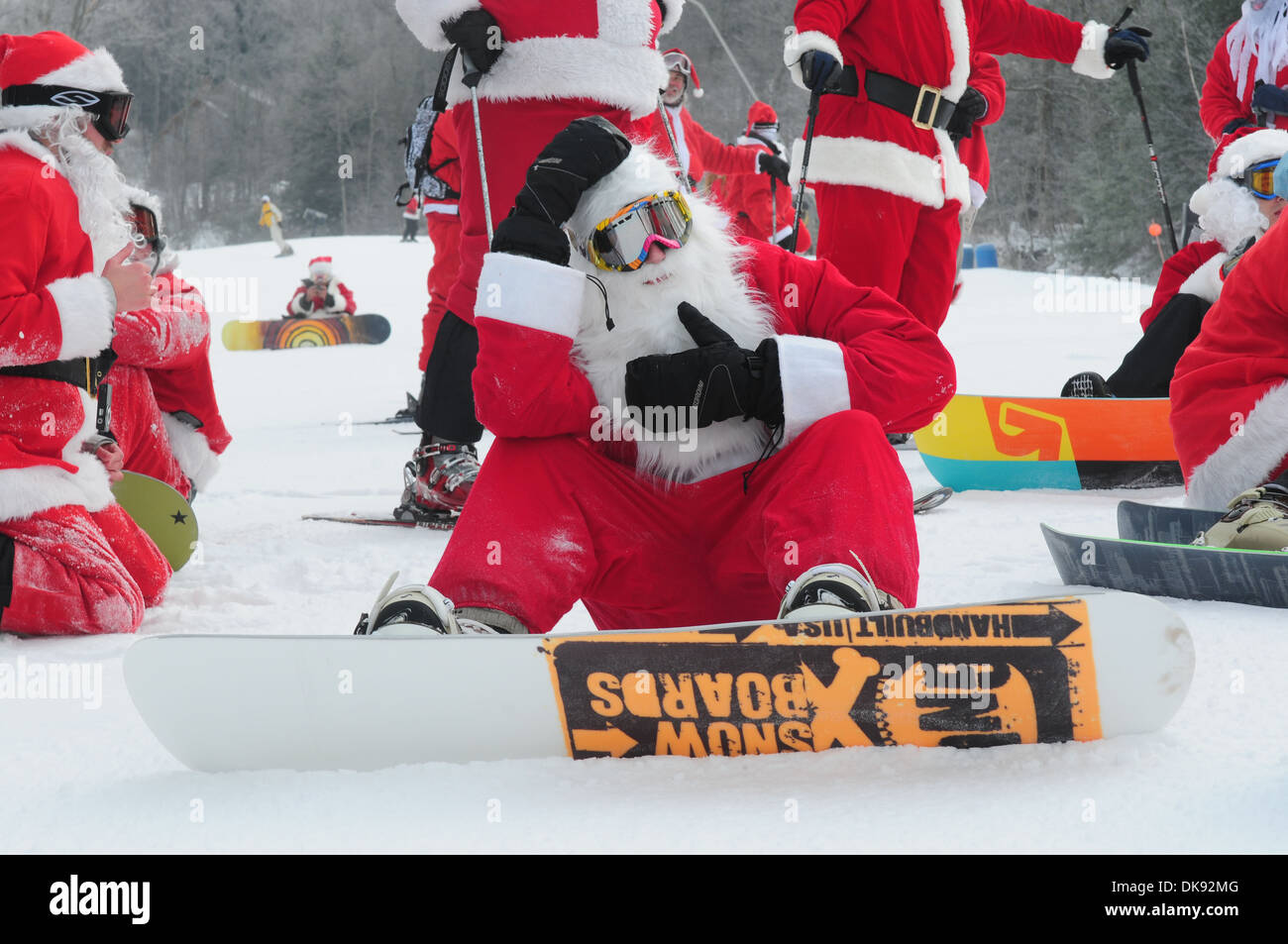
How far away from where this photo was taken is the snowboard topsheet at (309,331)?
11703 millimetres

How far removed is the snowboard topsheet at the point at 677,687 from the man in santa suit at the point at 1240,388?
1.34 m

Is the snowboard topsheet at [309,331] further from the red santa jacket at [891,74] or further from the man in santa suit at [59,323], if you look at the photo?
the man in santa suit at [59,323]

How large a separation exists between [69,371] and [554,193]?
1330mm

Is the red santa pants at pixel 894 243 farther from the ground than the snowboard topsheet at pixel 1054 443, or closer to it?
farther from the ground

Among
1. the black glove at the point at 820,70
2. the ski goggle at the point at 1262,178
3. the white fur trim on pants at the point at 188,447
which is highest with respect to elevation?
the black glove at the point at 820,70

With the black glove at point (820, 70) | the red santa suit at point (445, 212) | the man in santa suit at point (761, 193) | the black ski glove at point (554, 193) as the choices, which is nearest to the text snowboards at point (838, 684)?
the black ski glove at point (554, 193)

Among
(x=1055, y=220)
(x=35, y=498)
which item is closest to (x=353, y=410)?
(x=35, y=498)

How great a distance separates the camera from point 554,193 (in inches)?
80.3

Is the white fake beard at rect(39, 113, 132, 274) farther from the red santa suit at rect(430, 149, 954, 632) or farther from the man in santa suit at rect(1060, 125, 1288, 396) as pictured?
the man in santa suit at rect(1060, 125, 1288, 396)

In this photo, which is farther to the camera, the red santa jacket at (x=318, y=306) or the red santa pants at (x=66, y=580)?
the red santa jacket at (x=318, y=306)

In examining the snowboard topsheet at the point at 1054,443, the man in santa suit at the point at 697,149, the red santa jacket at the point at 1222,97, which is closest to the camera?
the snowboard topsheet at the point at 1054,443

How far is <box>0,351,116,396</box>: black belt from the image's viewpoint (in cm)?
272

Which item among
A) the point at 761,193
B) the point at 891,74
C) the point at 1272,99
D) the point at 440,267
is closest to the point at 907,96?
the point at 891,74
